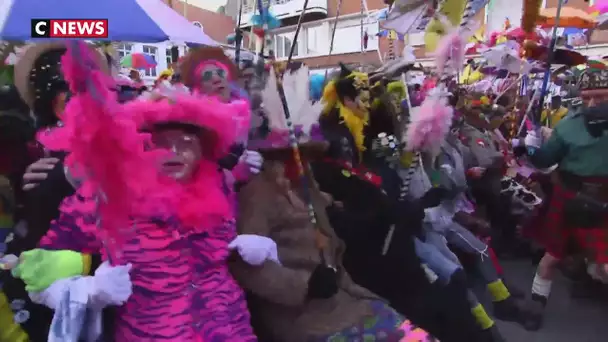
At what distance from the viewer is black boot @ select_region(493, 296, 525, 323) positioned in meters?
3.00

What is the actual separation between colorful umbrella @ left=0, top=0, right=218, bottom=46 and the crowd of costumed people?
0.53 feet

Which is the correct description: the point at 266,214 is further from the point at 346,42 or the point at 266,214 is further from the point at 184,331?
the point at 346,42

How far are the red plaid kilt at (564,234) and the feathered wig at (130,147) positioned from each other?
90.4 inches

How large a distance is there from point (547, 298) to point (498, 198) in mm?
972

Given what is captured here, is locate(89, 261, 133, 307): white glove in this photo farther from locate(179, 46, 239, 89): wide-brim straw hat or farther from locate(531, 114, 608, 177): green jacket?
locate(531, 114, 608, 177): green jacket

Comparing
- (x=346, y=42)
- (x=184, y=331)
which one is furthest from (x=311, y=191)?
(x=346, y=42)

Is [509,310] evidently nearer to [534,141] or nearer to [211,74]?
[534,141]

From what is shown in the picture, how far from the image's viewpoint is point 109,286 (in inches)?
51.8

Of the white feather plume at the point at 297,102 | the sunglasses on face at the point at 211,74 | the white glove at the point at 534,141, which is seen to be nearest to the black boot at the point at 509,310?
the white glove at the point at 534,141

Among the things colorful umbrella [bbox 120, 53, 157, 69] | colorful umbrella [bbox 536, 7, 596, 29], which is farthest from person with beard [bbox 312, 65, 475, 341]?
colorful umbrella [bbox 120, 53, 157, 69]

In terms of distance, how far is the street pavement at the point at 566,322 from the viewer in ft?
9.36

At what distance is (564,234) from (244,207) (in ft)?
7.27

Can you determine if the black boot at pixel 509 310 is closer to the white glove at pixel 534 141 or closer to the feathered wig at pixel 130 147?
the white glove at pixel 534 141

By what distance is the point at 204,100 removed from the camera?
1652mm
